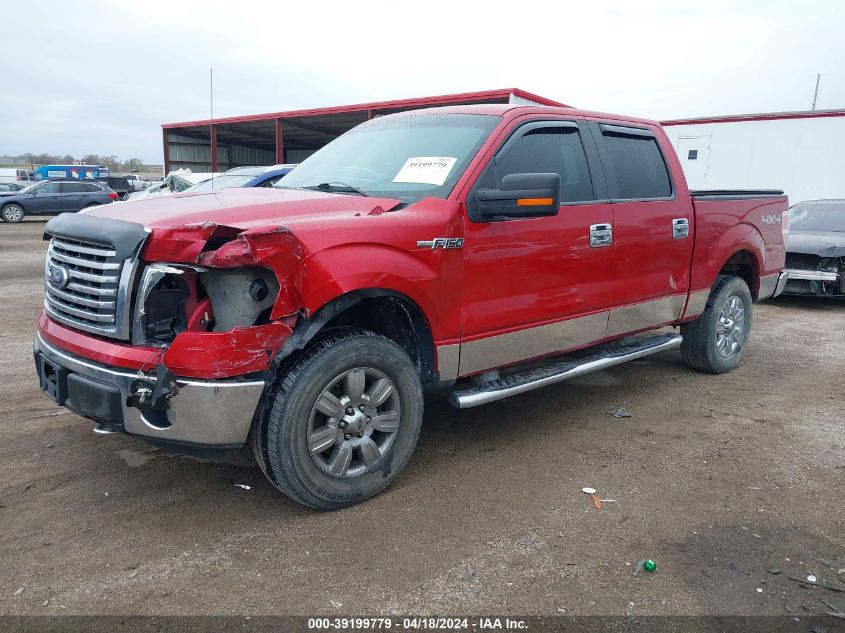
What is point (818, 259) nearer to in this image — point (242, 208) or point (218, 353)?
point (242, 208)

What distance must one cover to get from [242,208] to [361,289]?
69cm

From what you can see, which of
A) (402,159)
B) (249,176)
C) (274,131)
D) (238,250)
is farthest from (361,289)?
(274,131)

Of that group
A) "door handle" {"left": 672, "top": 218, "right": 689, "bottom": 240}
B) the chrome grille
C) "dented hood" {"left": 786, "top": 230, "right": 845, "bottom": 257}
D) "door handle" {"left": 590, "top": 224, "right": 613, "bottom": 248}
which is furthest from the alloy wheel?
"dented hood" {"left": 786, "top": 230, "right": 845, "bottom": 257}

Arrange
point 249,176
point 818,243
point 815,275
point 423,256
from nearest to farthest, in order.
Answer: point 423,256 → point 815,275 → point 818,243 → point 249,176

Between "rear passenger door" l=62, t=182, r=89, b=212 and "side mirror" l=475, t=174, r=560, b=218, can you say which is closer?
"side mirror" l=475, t=174, r=560, b=218

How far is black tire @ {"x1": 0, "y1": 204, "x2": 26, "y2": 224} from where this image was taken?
23328 millimetres

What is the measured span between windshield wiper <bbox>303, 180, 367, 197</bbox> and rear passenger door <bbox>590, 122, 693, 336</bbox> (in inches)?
67.5

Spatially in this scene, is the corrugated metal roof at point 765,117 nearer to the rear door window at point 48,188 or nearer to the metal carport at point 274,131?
the metal carport at point 274,131

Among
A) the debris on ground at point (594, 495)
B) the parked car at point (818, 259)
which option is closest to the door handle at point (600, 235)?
the debris on ground at point (594, 495)

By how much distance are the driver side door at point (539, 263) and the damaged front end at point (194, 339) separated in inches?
44.3

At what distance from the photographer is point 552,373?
409 centimetres

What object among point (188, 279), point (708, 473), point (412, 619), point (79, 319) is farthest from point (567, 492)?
point (79, 319)

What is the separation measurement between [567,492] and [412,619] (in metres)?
1.35

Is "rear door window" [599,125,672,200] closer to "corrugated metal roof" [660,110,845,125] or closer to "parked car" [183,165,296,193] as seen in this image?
"parked car" [183,165,296,193]
